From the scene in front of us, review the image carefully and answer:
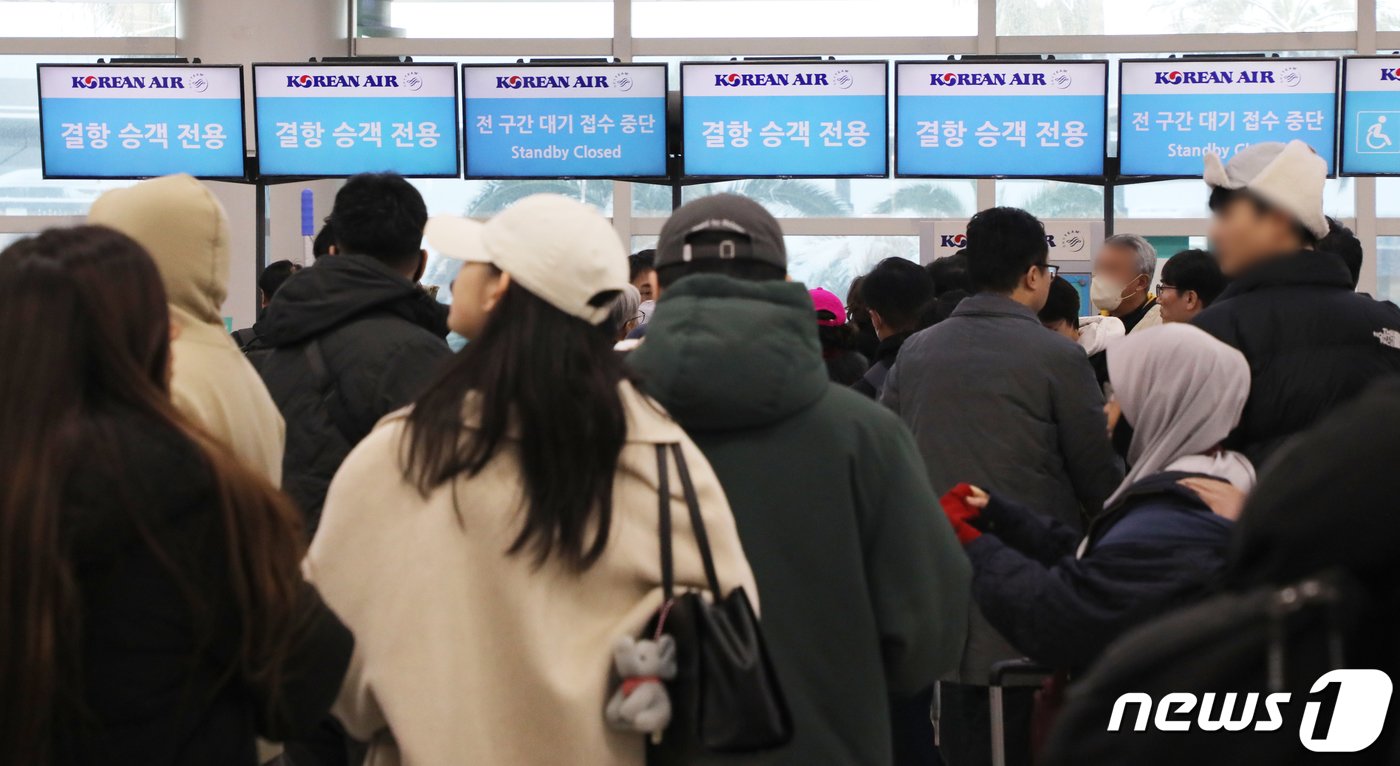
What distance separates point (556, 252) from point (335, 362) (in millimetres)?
1291

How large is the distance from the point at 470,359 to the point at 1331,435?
119 centimetres

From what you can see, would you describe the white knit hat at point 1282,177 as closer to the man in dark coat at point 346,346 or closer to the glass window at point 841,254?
the man in dark coat at point 346,346

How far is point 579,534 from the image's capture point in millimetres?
1788

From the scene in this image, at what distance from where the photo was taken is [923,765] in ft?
12.8

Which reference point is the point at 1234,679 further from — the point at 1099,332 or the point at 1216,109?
the point at 1216,109

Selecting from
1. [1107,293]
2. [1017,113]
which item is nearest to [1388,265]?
[1017,113]

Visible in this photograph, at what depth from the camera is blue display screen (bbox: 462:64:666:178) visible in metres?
8.34

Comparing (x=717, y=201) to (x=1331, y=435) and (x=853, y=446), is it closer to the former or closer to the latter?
(x=853, y=446)

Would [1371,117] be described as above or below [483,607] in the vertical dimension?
above

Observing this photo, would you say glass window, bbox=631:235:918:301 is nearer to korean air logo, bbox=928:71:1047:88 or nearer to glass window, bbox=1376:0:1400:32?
korean air logo, bbox=928:71:1047:88

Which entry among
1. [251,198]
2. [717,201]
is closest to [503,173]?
[251,198]

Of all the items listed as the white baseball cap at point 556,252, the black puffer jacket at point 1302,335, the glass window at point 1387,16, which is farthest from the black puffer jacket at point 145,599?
the glass window at point 1387,16

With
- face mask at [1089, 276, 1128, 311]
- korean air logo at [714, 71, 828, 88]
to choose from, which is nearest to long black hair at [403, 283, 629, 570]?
face mask at [1089, 276, 1128, 311]

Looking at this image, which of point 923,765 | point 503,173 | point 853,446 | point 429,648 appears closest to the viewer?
point 429,648
